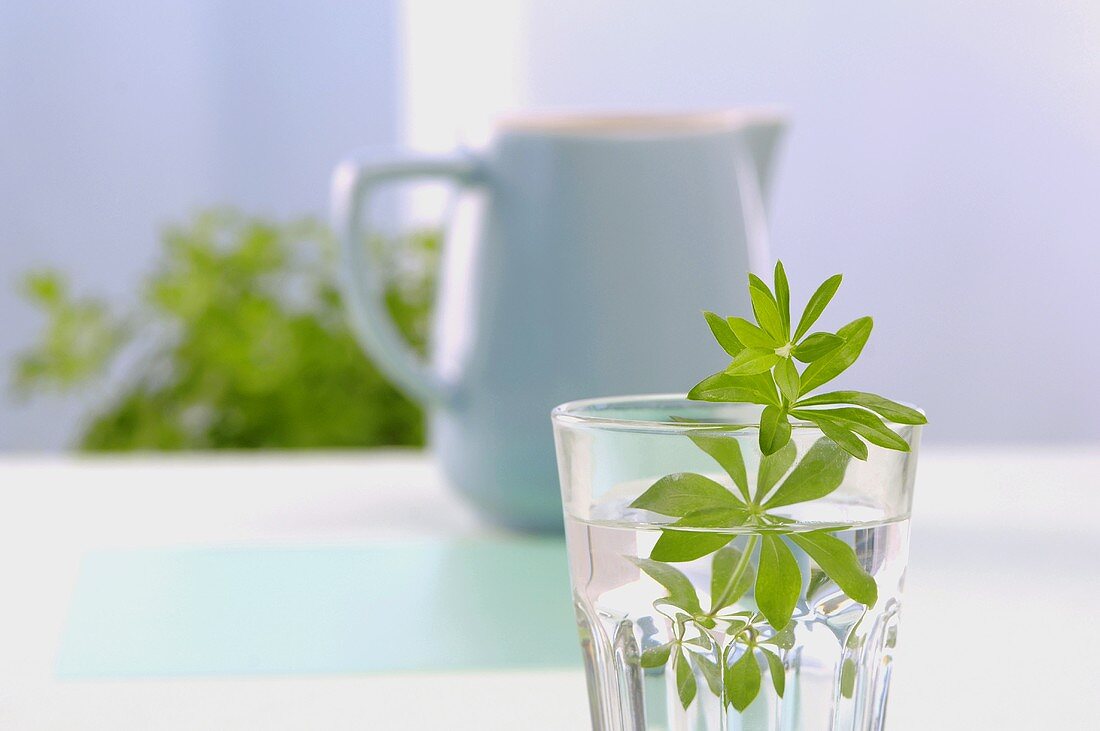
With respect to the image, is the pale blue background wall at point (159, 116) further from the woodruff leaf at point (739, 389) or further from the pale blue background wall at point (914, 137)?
the woodruff leaf at point (739, 389)

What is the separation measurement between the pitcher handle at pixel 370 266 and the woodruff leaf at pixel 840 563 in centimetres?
34

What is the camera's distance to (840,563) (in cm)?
24

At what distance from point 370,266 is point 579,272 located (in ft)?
0.31

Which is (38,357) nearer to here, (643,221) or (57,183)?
(643,221)

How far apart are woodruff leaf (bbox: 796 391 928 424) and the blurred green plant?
1.99ft

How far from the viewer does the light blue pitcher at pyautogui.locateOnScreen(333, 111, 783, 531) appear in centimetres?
54

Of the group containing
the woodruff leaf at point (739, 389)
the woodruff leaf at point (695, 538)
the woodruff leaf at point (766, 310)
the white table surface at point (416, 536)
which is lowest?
the white table surface at point (416, 536)

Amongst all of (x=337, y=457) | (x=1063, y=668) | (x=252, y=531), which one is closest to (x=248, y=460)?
(x=337, y=457)

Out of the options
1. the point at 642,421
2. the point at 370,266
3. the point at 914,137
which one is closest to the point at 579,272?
the point at 370,266

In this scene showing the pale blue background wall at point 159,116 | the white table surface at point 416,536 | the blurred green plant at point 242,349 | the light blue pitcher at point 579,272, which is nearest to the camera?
the white table surface at point 416,536

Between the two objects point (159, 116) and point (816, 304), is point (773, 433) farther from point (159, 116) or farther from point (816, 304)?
point (159, 116)

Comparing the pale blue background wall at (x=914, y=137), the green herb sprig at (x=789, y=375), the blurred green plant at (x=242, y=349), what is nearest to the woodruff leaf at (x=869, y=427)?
the green herb sprig at (x=789, y=375)

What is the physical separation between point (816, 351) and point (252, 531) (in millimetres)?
417

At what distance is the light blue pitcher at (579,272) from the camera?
542 millimetres
